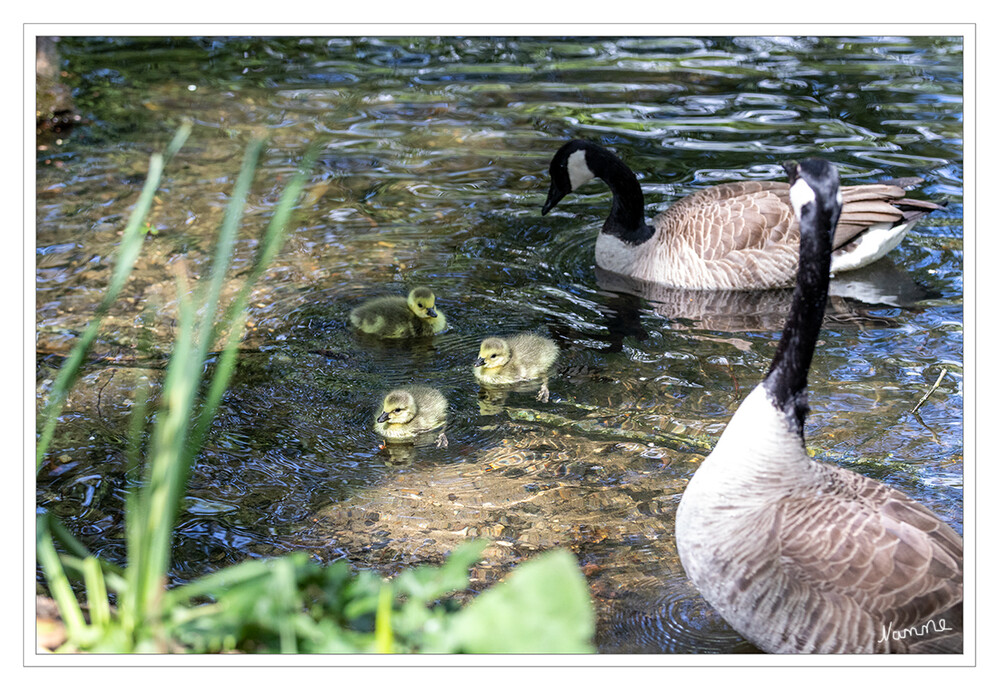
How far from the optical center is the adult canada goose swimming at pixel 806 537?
340 cm

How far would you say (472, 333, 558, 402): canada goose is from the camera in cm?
595

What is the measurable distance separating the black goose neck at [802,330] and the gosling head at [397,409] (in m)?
2.35

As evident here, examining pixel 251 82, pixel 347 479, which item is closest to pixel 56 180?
pixel 251 82

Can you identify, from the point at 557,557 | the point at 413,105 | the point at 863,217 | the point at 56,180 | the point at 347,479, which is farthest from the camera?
the point at 413,105

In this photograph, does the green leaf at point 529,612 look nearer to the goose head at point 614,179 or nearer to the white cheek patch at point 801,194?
the white cheek patch at point 801,194

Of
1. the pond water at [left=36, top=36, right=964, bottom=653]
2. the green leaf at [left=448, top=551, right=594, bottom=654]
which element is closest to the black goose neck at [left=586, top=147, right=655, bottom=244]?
the pond water at [left=36, top=36, right=964, bottom=653]

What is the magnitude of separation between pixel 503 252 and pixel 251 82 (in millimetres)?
4357

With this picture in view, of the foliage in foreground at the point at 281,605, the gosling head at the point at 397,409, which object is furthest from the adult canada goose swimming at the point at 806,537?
the gosling head at the point at 397,409

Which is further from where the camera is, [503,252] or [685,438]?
[503,252]

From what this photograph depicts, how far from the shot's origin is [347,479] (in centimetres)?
511

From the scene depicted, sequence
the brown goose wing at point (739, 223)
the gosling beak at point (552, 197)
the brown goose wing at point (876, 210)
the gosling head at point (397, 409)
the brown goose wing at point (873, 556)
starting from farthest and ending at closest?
1. the gosling beak at point (552, 197)
2. the brown goose wing at point (739, 223)
3. the brown goose wing at point (876, 210)
4. the gosling head at point (397, 409)
5. the brown goose wing at point (873, 556)
